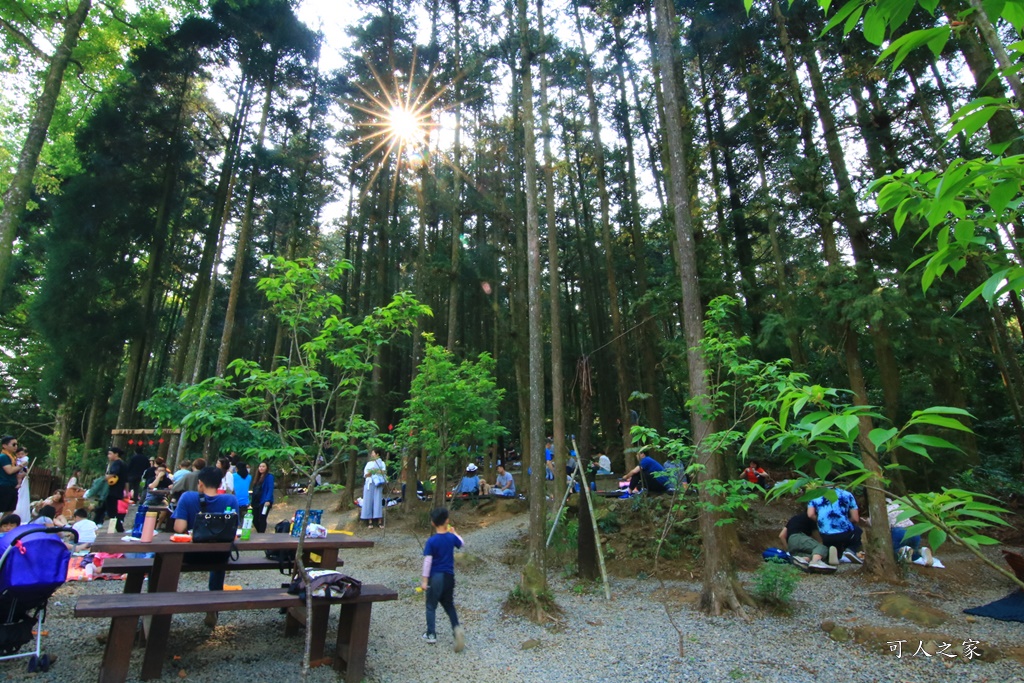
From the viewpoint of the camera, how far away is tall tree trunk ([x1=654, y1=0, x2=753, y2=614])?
6.49 meters

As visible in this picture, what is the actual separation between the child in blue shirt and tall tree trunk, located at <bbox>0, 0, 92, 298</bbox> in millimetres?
7981

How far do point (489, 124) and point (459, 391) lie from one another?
34.1 ft

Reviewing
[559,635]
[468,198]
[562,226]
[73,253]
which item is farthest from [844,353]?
[73,253]

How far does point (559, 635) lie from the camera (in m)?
6.00

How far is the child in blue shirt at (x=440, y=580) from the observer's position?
549cm

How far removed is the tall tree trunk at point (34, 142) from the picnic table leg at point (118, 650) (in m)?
6.96

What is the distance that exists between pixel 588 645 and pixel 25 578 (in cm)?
515

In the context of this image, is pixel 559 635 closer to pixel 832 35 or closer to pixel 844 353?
pixel 844 353

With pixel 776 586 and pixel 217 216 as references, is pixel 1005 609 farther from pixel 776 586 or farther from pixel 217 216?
pixel 217 216

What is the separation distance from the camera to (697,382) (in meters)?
6.85

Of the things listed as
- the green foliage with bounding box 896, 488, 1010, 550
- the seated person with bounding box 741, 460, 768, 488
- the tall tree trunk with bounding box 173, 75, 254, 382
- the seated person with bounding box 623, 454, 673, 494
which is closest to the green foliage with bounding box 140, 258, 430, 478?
the green foliage with bounding box 896, 488, 1010, 550

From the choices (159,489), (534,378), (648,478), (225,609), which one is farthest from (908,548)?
(159,489)

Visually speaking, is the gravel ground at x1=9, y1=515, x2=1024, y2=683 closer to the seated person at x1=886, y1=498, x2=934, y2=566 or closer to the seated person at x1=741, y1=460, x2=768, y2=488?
the seated person at x1=886, y1=498, x2=934, y2=566

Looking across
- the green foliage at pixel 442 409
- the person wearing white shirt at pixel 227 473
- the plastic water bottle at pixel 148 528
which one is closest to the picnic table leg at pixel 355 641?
the plastic water bottle at pixel 148 528
